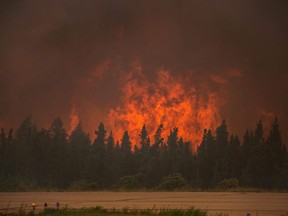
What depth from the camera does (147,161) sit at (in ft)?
372

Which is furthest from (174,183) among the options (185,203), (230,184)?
(185,203)

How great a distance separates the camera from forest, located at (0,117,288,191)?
99625 mm

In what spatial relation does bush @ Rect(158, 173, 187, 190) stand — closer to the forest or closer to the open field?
the forest

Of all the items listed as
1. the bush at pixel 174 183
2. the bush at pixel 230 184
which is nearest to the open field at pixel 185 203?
the bush at pixel 174 183

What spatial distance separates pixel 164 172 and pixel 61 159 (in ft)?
85.0

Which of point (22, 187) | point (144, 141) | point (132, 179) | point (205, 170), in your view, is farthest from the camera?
point (144, 141)

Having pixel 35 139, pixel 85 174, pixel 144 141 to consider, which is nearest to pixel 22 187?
pixel 85 174

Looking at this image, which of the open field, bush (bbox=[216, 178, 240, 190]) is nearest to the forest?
bush (bbox=[216, 178, 240, 190])

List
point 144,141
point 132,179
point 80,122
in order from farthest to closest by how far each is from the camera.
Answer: point 80,122, point 144,141, point 132,179

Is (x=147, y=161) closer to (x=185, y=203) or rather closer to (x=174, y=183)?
(x=174, y=183)

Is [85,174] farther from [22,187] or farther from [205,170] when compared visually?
[205,170]

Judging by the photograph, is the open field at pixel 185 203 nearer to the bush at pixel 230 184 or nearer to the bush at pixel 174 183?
the bush at pixel 174 183

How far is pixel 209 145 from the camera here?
4417 inches

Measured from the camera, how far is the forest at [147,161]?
99.6 meters
